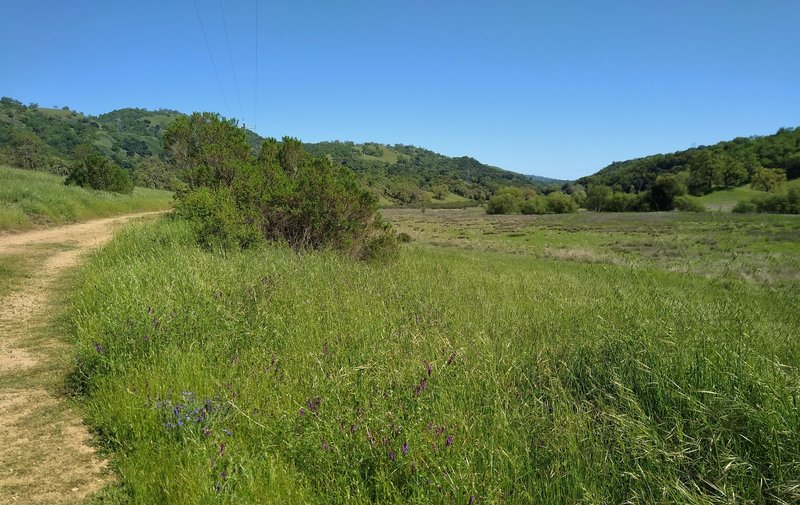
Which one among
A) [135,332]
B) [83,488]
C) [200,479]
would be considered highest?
[135,332]

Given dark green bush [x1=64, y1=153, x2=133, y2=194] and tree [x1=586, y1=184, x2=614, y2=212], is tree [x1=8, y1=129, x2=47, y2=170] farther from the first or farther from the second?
tree [x1=586, y1=184, x2=614, y2=212]

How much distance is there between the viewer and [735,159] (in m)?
114

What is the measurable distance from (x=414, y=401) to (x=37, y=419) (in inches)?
127

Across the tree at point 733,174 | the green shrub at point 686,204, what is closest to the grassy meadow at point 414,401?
the green shrub at point 686,204

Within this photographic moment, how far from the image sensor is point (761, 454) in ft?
9.41

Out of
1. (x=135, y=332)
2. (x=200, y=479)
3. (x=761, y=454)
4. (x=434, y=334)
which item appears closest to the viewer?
(x=200, y=479)

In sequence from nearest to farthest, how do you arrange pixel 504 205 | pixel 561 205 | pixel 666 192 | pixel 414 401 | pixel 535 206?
pixel 414 401, pixel 666 192, pixel 561 205, pixel 504 205, pixel 535 206

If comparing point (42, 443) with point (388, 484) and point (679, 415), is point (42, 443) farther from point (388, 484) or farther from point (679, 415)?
point (679, 415)

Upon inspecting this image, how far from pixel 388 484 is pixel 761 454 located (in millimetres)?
2461

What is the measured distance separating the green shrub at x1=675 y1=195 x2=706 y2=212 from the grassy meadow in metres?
97.0

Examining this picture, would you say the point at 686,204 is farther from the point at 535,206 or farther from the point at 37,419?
the point at 37,419

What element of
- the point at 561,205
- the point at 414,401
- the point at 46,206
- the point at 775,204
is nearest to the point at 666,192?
the point at 775,204

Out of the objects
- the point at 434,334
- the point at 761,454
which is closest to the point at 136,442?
the point at 434,334

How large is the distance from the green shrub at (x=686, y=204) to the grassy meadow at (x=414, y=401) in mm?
97019
